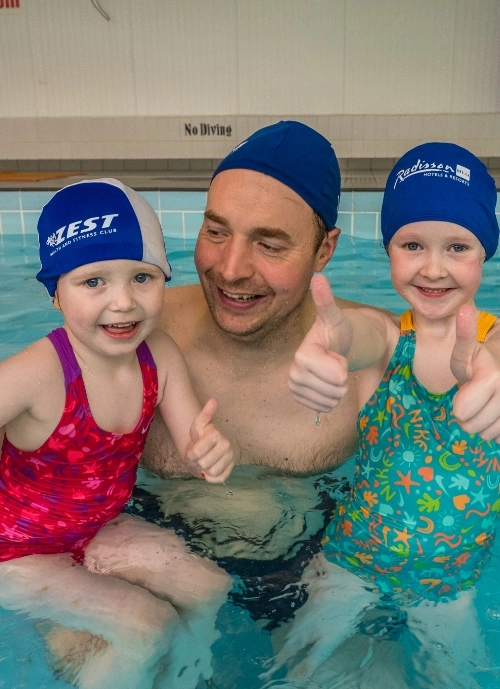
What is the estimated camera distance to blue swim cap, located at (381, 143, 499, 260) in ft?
7.19

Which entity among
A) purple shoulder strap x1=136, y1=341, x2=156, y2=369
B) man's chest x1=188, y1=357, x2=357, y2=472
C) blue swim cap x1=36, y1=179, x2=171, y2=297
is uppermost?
blue swim cap x1=36, y1=179, x2=171, y2=297

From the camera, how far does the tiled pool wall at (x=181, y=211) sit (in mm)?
7570

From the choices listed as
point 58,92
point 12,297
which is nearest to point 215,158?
point 58,92

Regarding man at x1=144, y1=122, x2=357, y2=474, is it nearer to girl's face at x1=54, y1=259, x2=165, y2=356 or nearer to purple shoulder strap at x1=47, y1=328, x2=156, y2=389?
girl's face at x1=54, y1=259, x2=165, y2=356

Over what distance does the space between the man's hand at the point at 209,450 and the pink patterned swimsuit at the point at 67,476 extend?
0.30 metres

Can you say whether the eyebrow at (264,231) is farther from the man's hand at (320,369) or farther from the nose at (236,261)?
the man's hand at (320,369)

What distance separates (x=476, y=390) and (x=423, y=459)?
2.09ft

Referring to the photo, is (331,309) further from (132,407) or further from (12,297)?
(12,297)

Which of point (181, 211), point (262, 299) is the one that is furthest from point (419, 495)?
point (181, 211)

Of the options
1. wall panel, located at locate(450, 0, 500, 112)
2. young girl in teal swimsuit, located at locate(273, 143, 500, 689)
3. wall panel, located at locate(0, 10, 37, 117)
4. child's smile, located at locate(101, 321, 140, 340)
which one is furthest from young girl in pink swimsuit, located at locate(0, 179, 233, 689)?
wall panel, located at locate(0, 10, 37, 117)

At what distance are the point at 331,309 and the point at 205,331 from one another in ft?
3.63

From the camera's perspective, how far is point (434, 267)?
7.13 ft

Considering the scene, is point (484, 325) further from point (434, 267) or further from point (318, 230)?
point (318, 230)

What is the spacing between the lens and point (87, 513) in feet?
8.11
